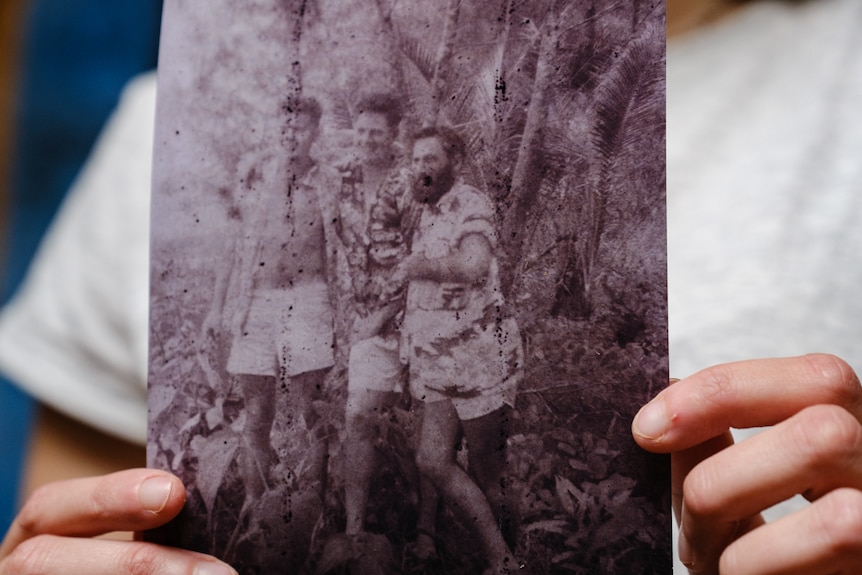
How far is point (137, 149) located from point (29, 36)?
0.38 meters

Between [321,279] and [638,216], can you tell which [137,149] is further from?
[638,216]

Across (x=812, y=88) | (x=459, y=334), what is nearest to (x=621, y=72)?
(x=459, y=334)

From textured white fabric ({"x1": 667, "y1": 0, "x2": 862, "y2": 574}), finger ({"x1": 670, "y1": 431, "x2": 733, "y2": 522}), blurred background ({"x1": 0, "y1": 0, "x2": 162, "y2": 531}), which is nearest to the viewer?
finger ({"x1": 670, "y1": 431, "x2": 733, "y2": 522})

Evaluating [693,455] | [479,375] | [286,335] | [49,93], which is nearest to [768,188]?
[693,455]

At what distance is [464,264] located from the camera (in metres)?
0.44

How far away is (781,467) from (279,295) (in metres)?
0.38

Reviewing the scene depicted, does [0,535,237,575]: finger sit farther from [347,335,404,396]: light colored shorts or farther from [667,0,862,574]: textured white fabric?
[667,0,862,574]: textured white fabric

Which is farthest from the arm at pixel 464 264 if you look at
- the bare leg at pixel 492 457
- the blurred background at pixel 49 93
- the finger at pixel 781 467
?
the blurred background at pixel 49 93

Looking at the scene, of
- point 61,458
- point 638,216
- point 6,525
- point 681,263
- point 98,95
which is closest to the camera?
point 638,216

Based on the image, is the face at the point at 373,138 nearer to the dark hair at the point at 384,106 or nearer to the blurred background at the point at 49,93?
the dark hair at the point at 384,106

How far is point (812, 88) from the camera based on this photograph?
0.83 m

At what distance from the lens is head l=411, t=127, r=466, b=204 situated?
445mm


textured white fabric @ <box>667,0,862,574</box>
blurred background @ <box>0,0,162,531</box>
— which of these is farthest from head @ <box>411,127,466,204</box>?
blurred background @ <box>0,0,162,531</box>

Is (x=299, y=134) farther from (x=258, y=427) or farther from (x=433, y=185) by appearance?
(x=258, y=427)
